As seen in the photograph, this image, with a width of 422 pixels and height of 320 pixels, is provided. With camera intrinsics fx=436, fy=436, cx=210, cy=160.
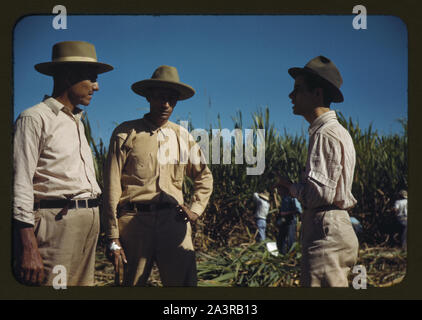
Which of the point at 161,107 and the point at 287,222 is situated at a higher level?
the point at 161,107

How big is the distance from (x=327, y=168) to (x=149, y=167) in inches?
45.8

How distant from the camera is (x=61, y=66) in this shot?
2914 millimetres

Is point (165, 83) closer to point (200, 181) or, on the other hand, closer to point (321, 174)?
point (200, 181)

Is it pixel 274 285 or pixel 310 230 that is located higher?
pixel 310 230

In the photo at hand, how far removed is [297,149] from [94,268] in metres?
1.64

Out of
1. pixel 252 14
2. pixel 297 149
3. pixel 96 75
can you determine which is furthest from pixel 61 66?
pixel 297 149

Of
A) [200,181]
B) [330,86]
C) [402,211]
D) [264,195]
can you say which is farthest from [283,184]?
[402,211]

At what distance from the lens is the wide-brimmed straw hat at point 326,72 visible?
2.87 m

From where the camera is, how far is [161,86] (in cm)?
291

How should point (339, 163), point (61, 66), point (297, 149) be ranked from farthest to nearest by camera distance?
point (297, 149), point (61, 66), point (339, 163)

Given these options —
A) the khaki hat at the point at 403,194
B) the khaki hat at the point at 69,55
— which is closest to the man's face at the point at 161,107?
the khaki hat at the point at 69,55

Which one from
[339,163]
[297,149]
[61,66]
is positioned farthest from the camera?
[297,149]

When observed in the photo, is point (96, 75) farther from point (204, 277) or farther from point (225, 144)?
point (204, 277)

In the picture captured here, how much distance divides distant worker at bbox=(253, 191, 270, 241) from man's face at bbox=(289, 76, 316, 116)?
71 centimetres
